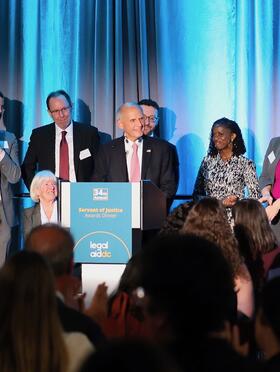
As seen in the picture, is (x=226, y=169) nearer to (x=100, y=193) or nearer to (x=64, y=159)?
(x=64, y=159)

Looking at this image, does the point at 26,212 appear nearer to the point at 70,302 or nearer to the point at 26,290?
the point at 70,302

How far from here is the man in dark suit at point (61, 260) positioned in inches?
83.0

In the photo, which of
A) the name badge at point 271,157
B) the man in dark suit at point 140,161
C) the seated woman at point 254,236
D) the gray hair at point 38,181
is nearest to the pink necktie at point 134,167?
the man in dark suit at point 140,161

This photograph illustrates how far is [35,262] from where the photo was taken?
178cm

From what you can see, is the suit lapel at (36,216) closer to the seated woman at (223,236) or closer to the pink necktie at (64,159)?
the pink necktie at (64,159)

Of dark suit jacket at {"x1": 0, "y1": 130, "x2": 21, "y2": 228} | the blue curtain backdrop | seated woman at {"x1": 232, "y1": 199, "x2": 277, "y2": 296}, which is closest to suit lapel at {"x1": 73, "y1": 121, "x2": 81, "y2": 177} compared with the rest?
dark suit jacket at {"x1": 0, "y1": 130, "x2": 21, "y2": 228}

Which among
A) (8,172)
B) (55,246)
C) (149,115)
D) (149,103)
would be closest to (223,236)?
(55,246)

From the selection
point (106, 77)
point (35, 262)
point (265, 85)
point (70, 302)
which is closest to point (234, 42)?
point (265, 85)

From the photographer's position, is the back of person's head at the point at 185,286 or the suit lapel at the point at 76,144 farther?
the suit lapel at the point at 76,144

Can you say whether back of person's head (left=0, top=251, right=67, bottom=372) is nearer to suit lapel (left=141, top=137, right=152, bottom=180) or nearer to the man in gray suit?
suit lapel (left=141, top=137, right=152, bottom=180)

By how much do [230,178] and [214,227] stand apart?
241 centimetres

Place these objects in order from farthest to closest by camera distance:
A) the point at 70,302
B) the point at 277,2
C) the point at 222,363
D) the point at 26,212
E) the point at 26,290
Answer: the point at 277,2
the point at 26,212
the point at 70,302
the point at 26,290
the point at 222,363

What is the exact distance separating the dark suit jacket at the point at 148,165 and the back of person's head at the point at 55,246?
302 cm

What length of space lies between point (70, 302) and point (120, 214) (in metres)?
2.29
